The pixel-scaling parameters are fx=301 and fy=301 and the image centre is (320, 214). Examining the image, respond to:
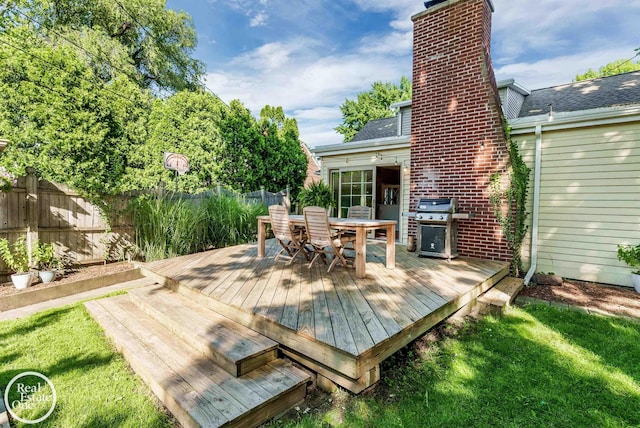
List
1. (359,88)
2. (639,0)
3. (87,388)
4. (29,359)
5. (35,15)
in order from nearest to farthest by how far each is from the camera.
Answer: (87,388) < (29,359) < (639,0) < (35,15) < (359,88)

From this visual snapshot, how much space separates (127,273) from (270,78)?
1090 centimetres

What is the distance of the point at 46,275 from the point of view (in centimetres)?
435

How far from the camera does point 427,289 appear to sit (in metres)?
3.23

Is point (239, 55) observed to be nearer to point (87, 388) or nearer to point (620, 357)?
point (87, 388)

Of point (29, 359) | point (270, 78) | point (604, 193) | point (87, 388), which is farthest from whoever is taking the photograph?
point (270, 78)

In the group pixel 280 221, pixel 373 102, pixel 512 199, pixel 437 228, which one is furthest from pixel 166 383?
pixel 373 102

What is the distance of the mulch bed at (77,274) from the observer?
4.09 metres

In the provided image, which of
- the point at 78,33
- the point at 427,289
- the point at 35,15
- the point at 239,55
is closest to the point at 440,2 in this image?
the point at 427,289

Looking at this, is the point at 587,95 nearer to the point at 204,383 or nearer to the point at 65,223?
the point at 204,383

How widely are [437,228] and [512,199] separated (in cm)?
122

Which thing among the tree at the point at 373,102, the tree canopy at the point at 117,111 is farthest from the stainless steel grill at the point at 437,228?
the tree at the point at 373,102

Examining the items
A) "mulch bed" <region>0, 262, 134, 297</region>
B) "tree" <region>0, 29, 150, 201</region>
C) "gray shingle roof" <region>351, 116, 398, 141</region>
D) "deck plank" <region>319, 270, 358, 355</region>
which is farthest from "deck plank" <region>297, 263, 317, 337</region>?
"tree" <region>0, 29, 150, 201</region>

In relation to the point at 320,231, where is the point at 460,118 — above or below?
above

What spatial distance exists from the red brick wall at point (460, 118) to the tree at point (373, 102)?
61.4 feet
